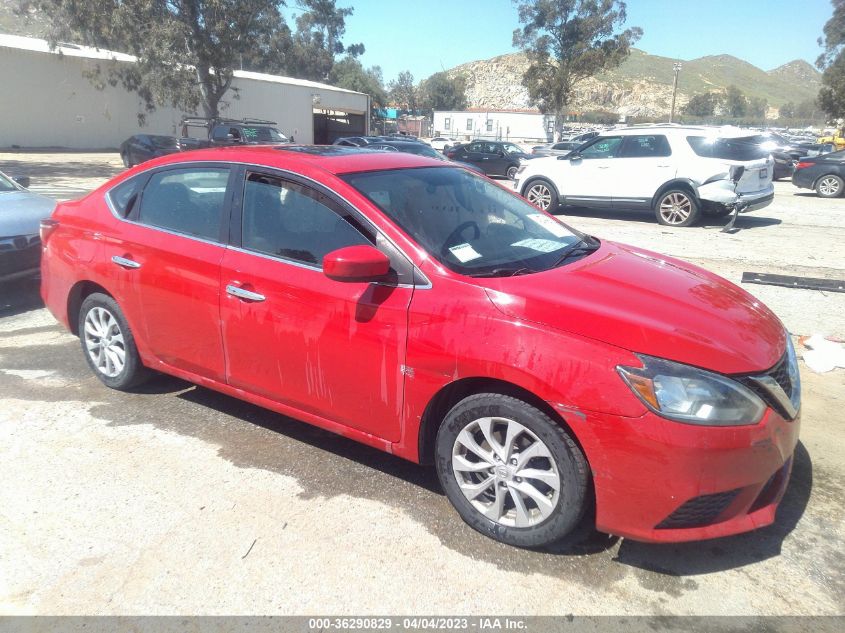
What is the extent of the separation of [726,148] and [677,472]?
10495 mm

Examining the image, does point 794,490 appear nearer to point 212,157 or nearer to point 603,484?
point 603,484

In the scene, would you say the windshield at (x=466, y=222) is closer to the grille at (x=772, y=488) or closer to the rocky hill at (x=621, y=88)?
the grille at (x=772, y=488)

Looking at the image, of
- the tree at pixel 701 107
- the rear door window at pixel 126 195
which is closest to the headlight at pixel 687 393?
the rear door window at pixel 126 195

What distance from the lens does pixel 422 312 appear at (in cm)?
299

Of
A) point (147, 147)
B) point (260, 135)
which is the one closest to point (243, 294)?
point (260, 135)

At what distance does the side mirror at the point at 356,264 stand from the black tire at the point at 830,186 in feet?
62.5

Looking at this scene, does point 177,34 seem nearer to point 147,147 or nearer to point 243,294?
point 147,147

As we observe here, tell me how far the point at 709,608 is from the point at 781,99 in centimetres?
21974

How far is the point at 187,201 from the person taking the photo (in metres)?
4.04

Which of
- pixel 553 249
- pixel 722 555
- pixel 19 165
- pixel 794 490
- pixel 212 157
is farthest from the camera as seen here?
pixel 19 165

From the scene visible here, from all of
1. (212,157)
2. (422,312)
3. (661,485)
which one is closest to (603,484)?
(661,485)

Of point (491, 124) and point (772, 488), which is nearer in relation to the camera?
point (772, 488)

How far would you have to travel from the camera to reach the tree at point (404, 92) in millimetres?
109675

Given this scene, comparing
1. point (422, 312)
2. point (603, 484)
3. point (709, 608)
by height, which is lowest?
point (709, 608)
